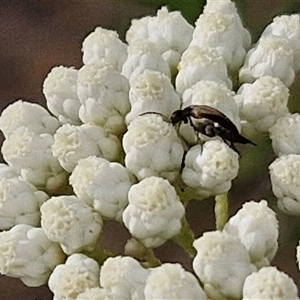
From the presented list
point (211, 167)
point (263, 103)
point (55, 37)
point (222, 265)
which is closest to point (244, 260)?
point (222, 265)

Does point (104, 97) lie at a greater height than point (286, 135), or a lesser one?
greater

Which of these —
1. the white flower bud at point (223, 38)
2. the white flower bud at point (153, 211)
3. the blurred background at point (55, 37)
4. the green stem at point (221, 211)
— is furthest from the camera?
the blurred background at point (55, 37)

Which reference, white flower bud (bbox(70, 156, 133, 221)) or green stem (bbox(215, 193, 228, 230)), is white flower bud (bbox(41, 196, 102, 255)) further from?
green stem (bbox(215, 193, 228, 230))

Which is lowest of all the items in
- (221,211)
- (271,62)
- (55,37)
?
(55,37)

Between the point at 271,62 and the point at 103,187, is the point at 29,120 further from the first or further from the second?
the point at 271,62

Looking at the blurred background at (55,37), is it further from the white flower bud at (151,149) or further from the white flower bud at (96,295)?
the white flower bud at (96,295)

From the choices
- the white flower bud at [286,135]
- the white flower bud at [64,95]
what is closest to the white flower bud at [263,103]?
the white flower bud at [286,135]

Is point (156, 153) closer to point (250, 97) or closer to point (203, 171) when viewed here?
point (203, 171)

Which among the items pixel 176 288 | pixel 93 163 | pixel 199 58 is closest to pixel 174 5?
pixel 199 58
